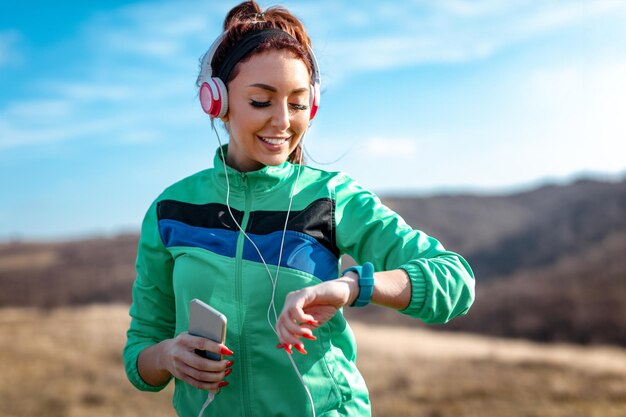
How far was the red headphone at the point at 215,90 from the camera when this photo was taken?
256 cm

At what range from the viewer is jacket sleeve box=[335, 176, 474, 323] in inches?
83.0

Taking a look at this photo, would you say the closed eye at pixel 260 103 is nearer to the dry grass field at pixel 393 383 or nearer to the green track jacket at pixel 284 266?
the green track jacket at pixel 284 266

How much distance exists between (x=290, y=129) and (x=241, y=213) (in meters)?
0.37

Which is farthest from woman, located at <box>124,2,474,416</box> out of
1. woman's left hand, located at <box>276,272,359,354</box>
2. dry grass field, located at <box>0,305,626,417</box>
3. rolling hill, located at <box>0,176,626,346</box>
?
rolling hill, located at <box>0,176,626,346</box>

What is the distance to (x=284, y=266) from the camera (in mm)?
2332

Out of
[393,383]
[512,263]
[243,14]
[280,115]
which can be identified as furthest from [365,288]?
[512,263]

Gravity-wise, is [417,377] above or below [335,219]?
below

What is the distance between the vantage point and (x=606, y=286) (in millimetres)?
40031

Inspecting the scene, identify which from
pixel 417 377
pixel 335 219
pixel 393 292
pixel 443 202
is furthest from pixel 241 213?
pixel 443 202

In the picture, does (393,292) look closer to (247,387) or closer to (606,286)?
(247,387)

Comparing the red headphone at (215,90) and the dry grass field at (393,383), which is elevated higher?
the red headphone at (215,90)

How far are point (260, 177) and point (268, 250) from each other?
0.29 metres

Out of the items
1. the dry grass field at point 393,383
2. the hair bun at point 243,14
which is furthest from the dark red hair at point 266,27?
the dry grass field at point 393,383

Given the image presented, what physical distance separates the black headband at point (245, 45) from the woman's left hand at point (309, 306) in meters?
0.97
